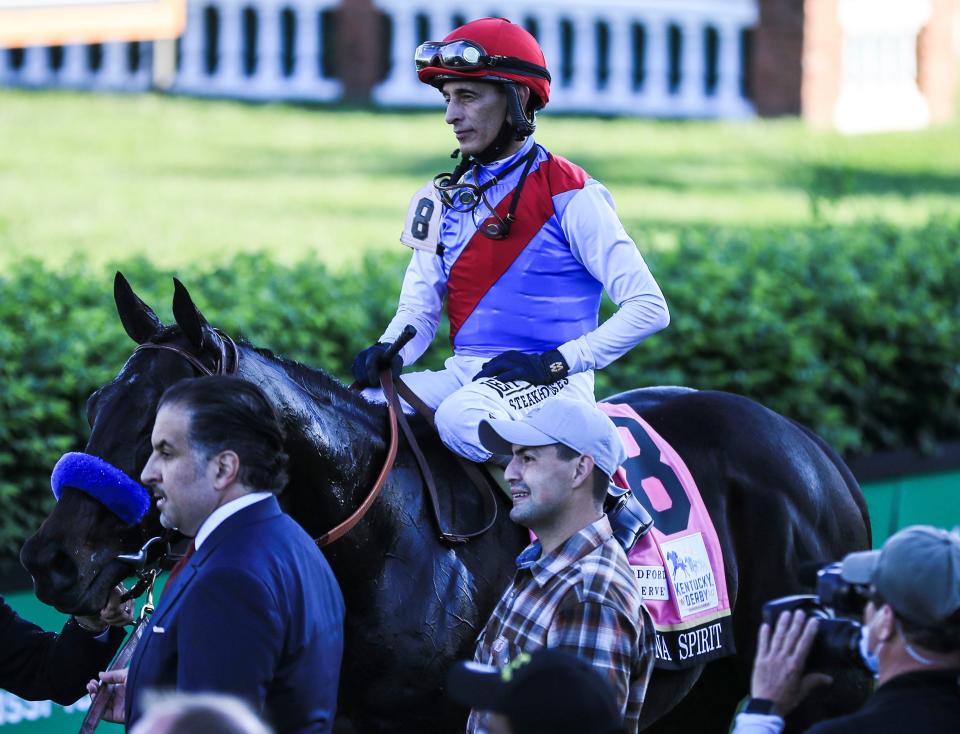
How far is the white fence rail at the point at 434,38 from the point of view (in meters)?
15.6

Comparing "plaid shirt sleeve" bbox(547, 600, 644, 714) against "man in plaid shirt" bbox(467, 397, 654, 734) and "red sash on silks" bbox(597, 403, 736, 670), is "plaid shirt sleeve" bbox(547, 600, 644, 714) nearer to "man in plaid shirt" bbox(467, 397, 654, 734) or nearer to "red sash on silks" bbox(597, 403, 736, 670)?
"man in plaid shirt" bbox(467, 397, 654, 734)

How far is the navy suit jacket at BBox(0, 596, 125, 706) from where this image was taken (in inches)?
149

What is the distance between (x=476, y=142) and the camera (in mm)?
4453

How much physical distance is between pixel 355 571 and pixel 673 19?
14.0 metres

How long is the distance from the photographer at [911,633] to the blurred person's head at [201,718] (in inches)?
41.6

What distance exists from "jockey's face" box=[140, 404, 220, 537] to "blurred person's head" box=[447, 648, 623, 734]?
827 millimetres

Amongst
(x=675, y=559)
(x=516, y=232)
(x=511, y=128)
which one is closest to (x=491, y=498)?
(x=675, y=559)

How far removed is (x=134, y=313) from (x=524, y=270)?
44.9 inches

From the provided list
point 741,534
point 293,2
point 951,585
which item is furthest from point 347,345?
point 293,2

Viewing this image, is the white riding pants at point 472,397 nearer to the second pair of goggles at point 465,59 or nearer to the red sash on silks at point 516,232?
the red sash on silks at point 516,232

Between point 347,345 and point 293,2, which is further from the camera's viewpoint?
point 293,2

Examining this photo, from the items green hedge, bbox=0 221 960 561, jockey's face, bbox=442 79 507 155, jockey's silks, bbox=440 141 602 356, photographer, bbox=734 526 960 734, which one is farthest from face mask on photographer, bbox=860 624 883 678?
green hedge, bbox=0 221 960 561

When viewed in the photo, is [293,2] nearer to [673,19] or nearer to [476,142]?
[673,19]

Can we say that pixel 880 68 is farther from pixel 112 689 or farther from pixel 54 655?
pixel 112 689
